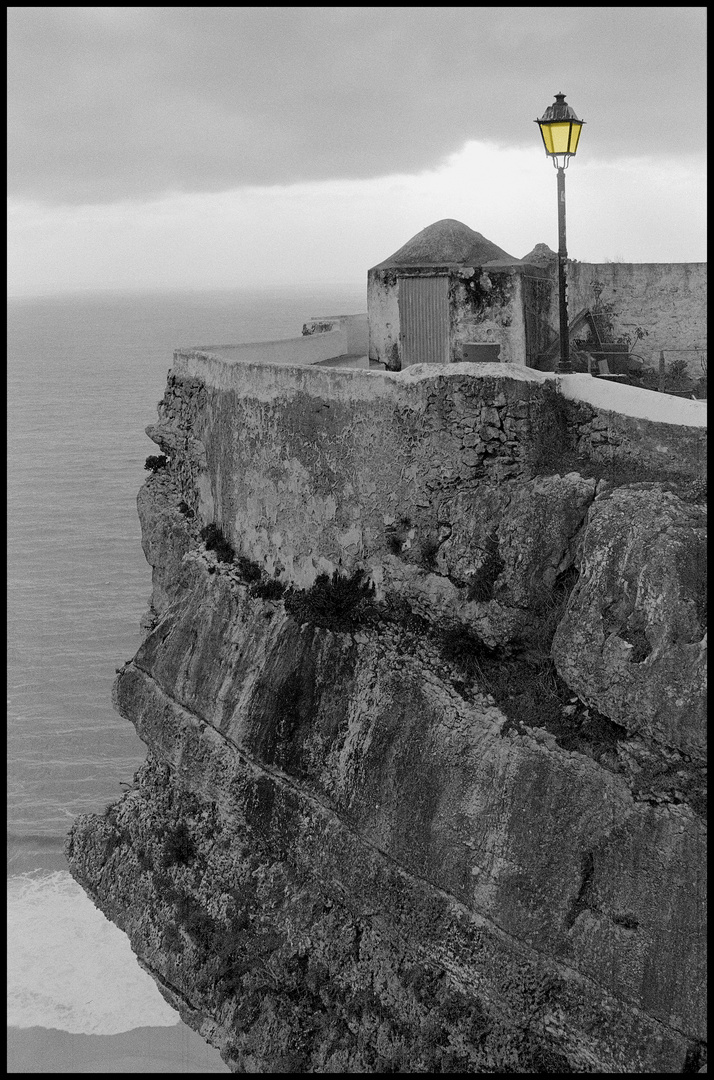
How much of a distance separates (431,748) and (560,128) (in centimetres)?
673

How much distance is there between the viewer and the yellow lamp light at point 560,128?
1123 centimetres

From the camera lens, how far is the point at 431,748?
40.4ft

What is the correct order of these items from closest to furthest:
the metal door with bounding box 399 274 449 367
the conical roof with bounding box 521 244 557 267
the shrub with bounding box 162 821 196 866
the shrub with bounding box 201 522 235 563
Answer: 1. the shrub with bounding box 162 821 196 866
2. the metal door with bounding box 399 274 449 367
3. the shrub with bounding box 201 522 235 563
4. the conical roof with bounding box 521 244 557 267

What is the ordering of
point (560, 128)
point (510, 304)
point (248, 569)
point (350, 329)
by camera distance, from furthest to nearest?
point (350, 329) → point (248, 569) → point (510, 304) → point (560, 128)

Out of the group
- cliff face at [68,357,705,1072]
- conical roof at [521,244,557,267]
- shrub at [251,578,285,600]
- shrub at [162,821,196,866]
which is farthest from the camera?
conical roof at [521,244,557,267]

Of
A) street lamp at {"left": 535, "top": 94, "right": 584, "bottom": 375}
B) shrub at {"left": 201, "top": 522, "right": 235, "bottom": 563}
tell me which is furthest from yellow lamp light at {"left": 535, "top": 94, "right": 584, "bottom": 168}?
shrub at {"left": 201, "top": 522, "right": 235, "bottom": 563}

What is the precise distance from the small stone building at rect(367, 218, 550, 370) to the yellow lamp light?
424cm

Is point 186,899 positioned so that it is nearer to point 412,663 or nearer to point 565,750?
point 412,663

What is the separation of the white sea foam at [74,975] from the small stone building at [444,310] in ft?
35.9

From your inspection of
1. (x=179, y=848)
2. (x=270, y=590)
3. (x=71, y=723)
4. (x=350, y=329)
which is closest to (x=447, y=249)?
(x=350, y=329)

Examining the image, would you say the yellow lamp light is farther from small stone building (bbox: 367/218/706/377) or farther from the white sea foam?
the white sea foam

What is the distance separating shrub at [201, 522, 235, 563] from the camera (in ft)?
54.5

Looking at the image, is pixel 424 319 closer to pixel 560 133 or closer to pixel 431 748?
pixel 560 133

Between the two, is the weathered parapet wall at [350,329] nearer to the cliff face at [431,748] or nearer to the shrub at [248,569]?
the cliff face at [431,748]
